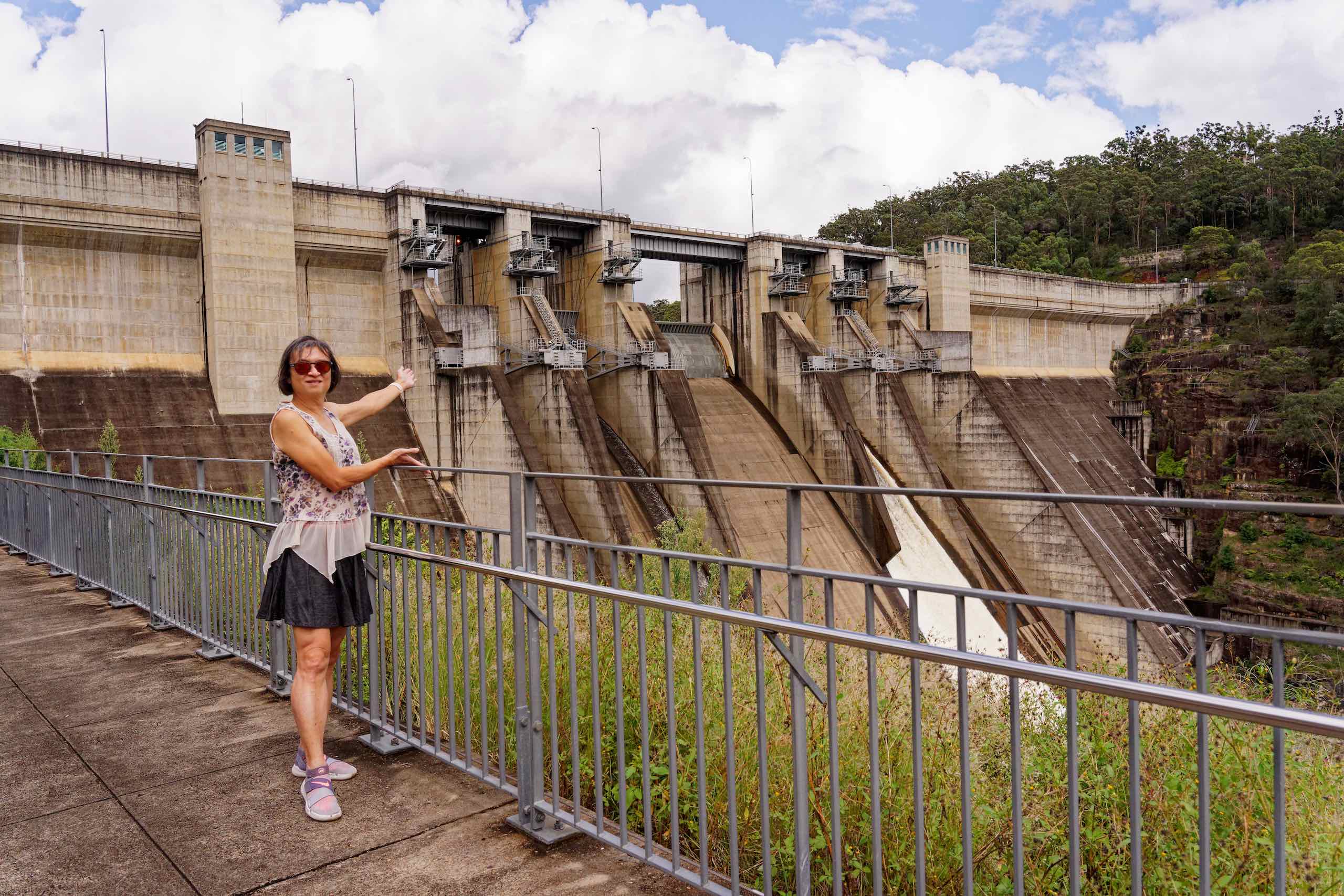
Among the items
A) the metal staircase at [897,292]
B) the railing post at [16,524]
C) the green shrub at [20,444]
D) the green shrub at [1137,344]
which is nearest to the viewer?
the railing post at [16,524]

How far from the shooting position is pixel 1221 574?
1291 inches

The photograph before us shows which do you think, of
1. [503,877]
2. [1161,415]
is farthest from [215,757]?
[1161,415]

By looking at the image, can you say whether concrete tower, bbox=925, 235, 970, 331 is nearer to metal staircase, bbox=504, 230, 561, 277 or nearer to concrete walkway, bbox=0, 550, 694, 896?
metal staircase, bbox=504, 230, 561, 277

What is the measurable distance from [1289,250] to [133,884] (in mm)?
66106

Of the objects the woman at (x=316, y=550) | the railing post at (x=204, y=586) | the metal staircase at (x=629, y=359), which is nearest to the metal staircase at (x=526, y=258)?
the metal staircase at (x=629, y=359)

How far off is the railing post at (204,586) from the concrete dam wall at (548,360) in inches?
339

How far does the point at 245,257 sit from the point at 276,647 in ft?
58.4

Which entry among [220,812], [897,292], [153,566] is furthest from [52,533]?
[897,292]

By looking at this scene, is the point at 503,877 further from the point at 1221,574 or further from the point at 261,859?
the point at 1221,574

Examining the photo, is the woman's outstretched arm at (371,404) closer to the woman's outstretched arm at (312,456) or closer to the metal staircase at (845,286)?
the woman's outstretched arm at (312,456)

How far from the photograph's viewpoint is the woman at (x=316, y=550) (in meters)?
3.62

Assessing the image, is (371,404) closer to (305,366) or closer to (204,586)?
(305,366)

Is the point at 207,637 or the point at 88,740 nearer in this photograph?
the point at 88,740

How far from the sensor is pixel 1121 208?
6975 centimetres
